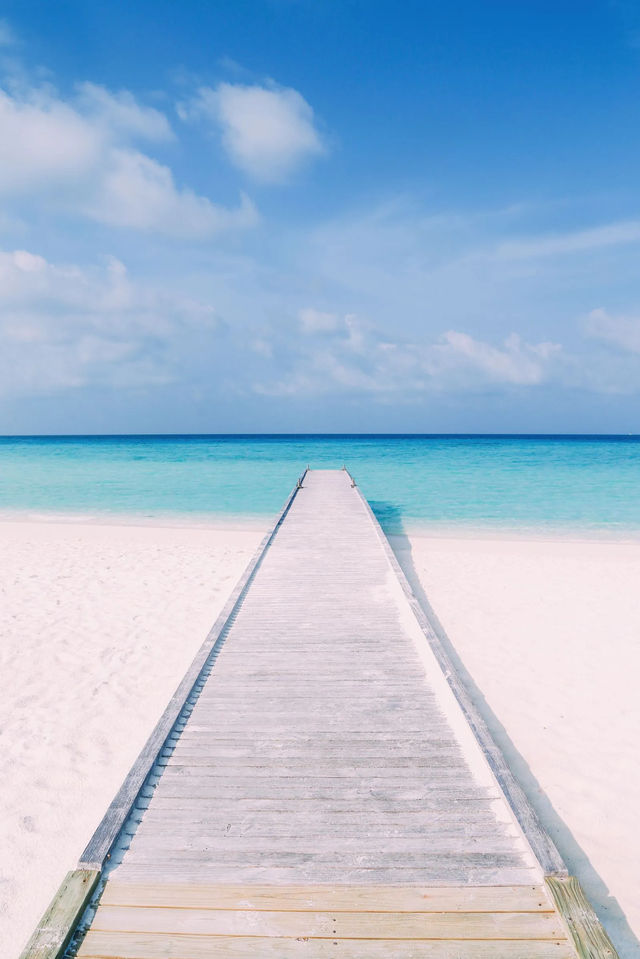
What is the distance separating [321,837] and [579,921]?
4.33ft

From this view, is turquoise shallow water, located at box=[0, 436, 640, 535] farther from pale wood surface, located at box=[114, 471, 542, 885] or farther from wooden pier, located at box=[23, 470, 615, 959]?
wooden pier, located at box=[23, 470, 615, 959]

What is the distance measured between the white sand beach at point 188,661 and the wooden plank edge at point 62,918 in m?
0.69

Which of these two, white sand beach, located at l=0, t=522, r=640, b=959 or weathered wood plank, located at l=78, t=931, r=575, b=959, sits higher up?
weathered wood plank, located at l=78, t=931, r=575, b=959

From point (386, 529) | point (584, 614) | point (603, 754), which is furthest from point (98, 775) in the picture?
point (386, 529)

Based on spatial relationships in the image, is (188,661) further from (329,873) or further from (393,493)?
(393,493)

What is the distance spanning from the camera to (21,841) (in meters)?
3.67

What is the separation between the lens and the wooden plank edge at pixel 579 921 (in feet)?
7.73

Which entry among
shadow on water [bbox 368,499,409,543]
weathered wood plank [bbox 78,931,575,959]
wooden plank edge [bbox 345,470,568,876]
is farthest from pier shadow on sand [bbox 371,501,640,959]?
shadow on water [bbox 368,499,409,543]

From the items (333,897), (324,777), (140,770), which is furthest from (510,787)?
(140,770)

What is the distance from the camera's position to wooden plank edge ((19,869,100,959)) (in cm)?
235

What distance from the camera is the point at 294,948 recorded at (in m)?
2.45

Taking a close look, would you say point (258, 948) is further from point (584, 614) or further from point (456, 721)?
point (584, 614)

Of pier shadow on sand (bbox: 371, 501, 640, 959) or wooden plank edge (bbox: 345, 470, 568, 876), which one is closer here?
wooden plank edge (bbox: 345, 470, 568, 876)

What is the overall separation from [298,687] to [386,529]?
10.5m
